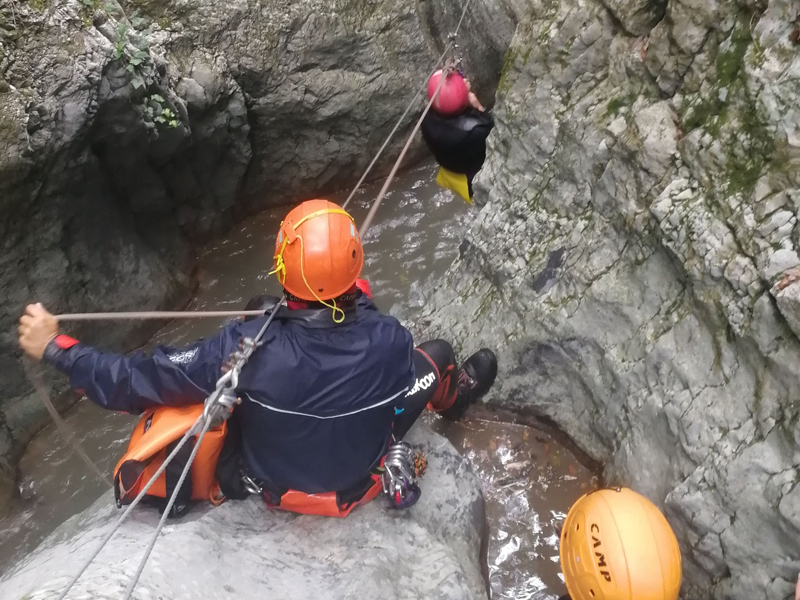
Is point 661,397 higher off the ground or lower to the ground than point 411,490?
lower

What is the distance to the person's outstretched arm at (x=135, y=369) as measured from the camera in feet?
7.32

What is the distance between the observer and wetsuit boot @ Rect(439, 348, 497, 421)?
3.58m

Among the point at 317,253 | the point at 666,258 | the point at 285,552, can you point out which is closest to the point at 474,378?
the point at 666,258

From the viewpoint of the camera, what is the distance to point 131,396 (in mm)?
2244

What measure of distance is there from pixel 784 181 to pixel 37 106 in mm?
4036

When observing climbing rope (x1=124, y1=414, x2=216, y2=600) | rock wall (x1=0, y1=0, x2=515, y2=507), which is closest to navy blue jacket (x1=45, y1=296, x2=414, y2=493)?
climbing rope (x1=124, y1=414, x2=216, y2=600)

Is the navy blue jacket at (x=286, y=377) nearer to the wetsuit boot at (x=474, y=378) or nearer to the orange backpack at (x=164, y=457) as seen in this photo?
the orange backpack at (x=164, y=457)

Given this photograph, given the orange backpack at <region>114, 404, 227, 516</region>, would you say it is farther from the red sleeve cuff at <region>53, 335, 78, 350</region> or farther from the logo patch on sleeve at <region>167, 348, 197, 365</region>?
the red sleeve cuff at <region>53, 335, 78, 350</region>

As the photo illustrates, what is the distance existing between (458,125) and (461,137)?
96 mm

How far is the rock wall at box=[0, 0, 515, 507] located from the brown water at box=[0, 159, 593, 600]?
9.2 inches

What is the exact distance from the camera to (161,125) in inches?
177

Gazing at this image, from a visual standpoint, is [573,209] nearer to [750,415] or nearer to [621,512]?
[750,415]

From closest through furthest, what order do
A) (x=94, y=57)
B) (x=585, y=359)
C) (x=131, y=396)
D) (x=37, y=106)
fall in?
(x=131, y=396) → (x=585, y=359) → (x=37, y=106) → (x=94, y=57)

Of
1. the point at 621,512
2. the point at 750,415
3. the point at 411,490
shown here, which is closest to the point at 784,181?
the point at 750,415
